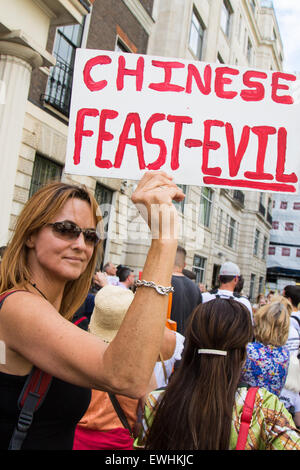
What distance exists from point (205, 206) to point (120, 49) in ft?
34.7

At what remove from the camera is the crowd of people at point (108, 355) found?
3.57 ft

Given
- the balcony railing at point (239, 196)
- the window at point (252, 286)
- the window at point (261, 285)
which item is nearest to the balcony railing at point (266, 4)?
the balcony railing at point (239, 196)

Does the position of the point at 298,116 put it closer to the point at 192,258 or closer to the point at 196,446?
the point at 196,446

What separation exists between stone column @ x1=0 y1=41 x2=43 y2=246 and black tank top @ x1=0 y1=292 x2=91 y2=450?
211 inches

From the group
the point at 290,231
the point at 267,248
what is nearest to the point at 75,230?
the point at 267,248

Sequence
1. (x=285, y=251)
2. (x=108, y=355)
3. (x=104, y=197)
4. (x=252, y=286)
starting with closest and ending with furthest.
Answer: (x=108, y=355)
(x=104, y=197)
(x=252, y=286)
(x=285, y=251)

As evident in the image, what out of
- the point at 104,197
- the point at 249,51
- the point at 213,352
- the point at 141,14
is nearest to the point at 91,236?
the point at 213,352

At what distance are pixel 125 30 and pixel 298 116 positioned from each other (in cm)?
1057

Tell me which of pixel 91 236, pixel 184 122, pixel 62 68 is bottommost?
pixel 91 236

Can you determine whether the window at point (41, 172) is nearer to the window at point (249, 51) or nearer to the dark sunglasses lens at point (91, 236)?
the dark sunglasses lens at point (91, 236)

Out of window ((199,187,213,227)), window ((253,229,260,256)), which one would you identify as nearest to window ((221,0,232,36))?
window ((199,187,213,227))

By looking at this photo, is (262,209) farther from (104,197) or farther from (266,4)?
(104,197)

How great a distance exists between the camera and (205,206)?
20625 mm

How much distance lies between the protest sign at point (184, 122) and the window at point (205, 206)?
17.5m
